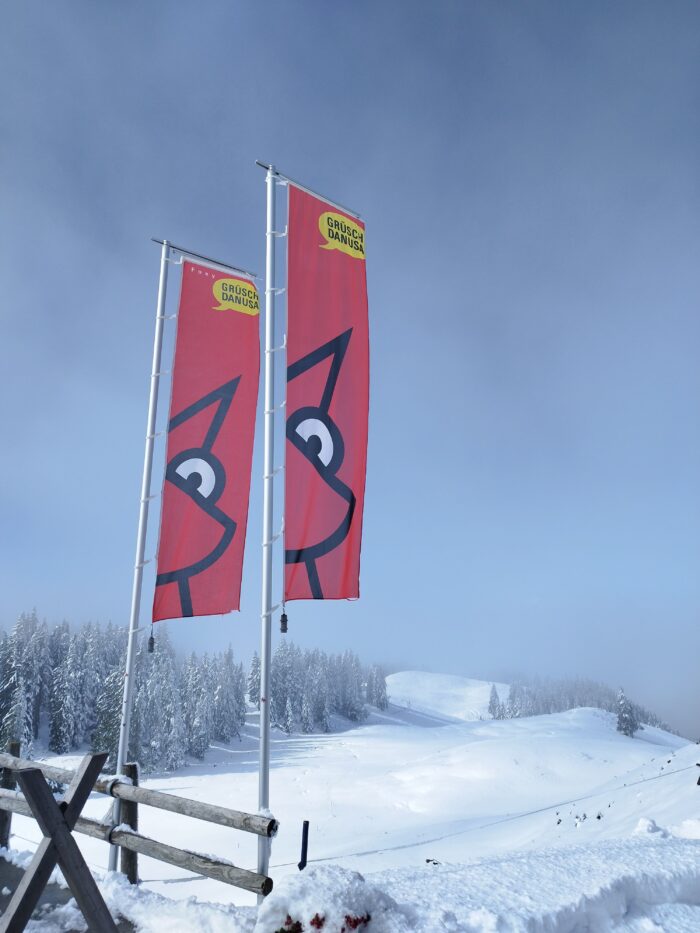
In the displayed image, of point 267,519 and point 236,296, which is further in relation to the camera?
point 236,296

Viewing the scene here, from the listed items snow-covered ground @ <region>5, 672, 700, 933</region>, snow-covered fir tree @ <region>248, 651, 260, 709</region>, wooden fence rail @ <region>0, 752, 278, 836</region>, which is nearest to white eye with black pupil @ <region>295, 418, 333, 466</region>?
Result: wooden fence rail @ <region>0, 752, 278, 836</region>

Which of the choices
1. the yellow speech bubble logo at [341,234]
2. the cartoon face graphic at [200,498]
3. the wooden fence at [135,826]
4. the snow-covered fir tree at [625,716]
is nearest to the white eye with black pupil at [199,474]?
the cartoon face graphic at [200,498]

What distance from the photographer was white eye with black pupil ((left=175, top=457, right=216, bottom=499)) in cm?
1033

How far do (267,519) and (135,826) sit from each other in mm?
4042

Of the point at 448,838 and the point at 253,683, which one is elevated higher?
the point at 448,838

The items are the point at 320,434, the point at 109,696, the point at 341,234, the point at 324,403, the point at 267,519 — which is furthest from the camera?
the point at 109,696

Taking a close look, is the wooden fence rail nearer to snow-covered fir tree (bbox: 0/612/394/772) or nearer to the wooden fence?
the wooden fence

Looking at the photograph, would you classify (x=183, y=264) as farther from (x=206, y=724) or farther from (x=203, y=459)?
(x=206, y=724)

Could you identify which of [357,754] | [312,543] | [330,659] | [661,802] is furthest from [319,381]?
[330,659]

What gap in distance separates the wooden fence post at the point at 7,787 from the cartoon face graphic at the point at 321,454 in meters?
4.65

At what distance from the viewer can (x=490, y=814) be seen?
42.0 meters

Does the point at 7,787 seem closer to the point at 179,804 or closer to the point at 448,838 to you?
the point at 179,804

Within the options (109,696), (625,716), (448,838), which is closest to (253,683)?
(109,696)

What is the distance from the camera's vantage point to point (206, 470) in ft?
34.0
